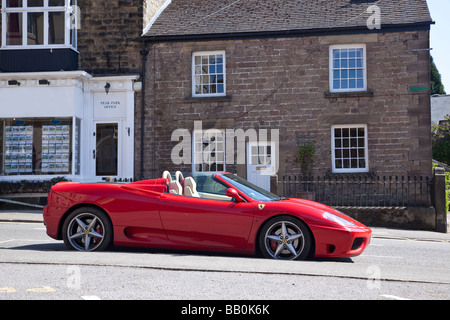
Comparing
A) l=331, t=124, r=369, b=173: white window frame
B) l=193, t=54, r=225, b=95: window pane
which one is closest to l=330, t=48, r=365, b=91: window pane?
l=331, t=124, r=369, b=173: white window frame

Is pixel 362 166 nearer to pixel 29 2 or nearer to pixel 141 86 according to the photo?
pixel 141 86

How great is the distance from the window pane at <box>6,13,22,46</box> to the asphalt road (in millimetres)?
12549

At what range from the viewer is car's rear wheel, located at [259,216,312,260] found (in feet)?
23.4

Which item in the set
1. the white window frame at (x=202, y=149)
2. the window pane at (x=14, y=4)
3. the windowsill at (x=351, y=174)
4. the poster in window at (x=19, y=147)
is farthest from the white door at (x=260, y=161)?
the window pane at (x=14, y=4)

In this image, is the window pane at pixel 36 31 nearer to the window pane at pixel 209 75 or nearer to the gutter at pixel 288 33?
the gutter at pixel 288 33

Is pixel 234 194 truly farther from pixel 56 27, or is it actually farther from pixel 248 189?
pixel 56 27

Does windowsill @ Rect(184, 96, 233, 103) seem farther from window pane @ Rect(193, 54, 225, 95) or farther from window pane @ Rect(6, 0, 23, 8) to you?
window pane @ Rect(6, 0, 23, 8)

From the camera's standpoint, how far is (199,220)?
737cm

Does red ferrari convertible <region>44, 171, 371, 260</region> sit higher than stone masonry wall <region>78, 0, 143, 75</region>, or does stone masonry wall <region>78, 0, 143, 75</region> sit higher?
stone masonry wall <region>78, 0, 143, 75</region>

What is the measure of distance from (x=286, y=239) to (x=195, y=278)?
1.93 meters

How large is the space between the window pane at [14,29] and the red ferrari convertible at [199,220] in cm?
1233

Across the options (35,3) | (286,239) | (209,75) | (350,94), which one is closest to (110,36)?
(35,3)

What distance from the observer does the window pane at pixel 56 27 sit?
18.4 meters

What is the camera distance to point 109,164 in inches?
738
